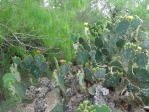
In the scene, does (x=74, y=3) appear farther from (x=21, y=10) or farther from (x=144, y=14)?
(x=144, y=14)

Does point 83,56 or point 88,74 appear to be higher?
point 83,56

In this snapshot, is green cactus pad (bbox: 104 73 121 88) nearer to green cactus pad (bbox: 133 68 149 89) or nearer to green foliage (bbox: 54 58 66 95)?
green cactus pad (bbox: 133 68 149 89)

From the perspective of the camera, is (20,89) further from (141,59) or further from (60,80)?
(141,59)

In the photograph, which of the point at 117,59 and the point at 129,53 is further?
the point at 117,59

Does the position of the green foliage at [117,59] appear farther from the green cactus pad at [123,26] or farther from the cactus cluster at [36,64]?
the cactus cluster at [36,64]

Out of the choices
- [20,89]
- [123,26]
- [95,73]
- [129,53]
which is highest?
[123,26]

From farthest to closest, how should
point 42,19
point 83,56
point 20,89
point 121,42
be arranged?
1. point 42,19
2. point 121,42
3. point 83,56
4. point 20,89

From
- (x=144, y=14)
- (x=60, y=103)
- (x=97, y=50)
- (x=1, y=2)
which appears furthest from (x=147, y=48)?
(x=144, y=14)

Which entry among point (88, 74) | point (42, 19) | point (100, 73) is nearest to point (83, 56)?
point (88, 74)

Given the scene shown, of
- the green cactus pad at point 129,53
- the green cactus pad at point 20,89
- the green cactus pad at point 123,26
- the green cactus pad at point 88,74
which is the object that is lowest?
the green cactus pad at point 20,89

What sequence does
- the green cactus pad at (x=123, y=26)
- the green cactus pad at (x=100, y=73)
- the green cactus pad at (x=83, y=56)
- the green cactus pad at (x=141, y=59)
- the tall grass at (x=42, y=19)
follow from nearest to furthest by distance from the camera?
1. the green cactus pad at (x=100, y=73)
2. the green cactus pad at (x=141, y=59)
3. the green cactus pad at (x=83, y=56)
4. the green cactus pad at (x=123, y=26)
5. the tall grass at (x=42, y=19)

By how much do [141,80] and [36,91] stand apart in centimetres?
92

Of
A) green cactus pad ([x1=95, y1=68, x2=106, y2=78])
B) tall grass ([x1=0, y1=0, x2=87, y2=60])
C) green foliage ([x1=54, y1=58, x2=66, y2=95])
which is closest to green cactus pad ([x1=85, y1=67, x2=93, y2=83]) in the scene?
green cactus pad ([x1=95, y1=68, x2=106, y2=78])

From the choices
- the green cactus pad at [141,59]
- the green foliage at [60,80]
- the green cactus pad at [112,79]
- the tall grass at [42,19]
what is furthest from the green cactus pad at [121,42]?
the tall grass at [42,19]
